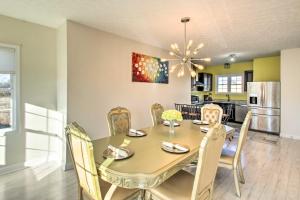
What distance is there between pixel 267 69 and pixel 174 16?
512 cm

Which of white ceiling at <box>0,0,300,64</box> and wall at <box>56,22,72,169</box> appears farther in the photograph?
wall at <box>56,22,72,169</box>

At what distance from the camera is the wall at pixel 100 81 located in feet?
10.8

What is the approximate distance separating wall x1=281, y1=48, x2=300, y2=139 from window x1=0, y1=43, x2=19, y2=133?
264 inches

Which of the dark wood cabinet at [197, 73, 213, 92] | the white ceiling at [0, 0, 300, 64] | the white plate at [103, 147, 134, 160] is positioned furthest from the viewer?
the dark wood cabinet at [197, 73, 213, 92]

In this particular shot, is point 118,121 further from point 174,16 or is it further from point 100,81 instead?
point 174,16

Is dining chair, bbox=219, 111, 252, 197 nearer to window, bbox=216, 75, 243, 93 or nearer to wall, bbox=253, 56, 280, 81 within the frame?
wall, bbox=253, 56, 280, 81

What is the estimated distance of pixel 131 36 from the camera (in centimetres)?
412

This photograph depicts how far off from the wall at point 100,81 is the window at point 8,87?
90 centimetres

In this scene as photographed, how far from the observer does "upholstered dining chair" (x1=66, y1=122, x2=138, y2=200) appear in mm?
1409

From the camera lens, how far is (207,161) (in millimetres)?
1456

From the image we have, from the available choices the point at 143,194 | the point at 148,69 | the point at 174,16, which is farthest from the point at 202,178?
the point at 148,69

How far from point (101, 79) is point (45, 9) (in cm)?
149

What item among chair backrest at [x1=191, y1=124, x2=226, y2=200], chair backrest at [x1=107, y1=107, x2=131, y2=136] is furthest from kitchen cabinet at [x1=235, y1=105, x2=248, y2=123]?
chair backrest at [x1=191, y1=124, x2=226, y2=200]

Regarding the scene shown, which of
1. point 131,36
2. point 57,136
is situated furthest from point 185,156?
point 131,36
